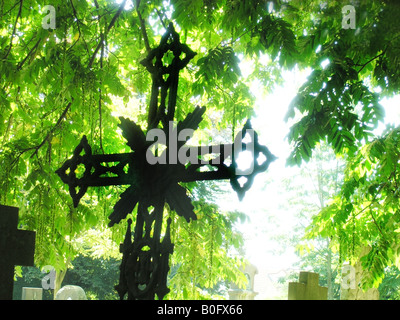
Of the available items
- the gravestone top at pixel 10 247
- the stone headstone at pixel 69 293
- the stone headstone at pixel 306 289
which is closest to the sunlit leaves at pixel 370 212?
the stone headstone at pixel 306 289

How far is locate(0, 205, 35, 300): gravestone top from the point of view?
1.83 meters

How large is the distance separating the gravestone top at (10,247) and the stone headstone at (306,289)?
109 inches

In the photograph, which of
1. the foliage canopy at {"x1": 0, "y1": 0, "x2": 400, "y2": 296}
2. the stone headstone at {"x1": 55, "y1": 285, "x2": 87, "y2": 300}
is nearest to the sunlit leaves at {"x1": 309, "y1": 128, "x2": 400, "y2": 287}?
the foliage canopy at {"x1": 0, "y1": 0, "x2": 400, "y2": 296}

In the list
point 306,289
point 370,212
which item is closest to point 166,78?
point 370,212

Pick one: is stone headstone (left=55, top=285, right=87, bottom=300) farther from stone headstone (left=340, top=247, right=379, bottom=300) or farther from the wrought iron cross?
the wrought iron cross

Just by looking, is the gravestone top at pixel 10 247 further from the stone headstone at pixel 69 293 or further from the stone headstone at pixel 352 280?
the stone headstone at pixel 69 293

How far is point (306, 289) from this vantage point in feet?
13.7

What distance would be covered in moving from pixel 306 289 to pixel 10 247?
2960mm

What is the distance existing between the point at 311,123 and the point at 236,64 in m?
0.62

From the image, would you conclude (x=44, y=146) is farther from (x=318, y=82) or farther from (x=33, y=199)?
(x=318, y=82)

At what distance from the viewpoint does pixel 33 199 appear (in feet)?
12.5

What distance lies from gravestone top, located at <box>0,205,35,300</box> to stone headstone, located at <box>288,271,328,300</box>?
2.76 meters

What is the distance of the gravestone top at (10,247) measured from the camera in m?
1.83

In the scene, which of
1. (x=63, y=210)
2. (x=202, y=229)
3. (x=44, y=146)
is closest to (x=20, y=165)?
(x=44, y=146)
